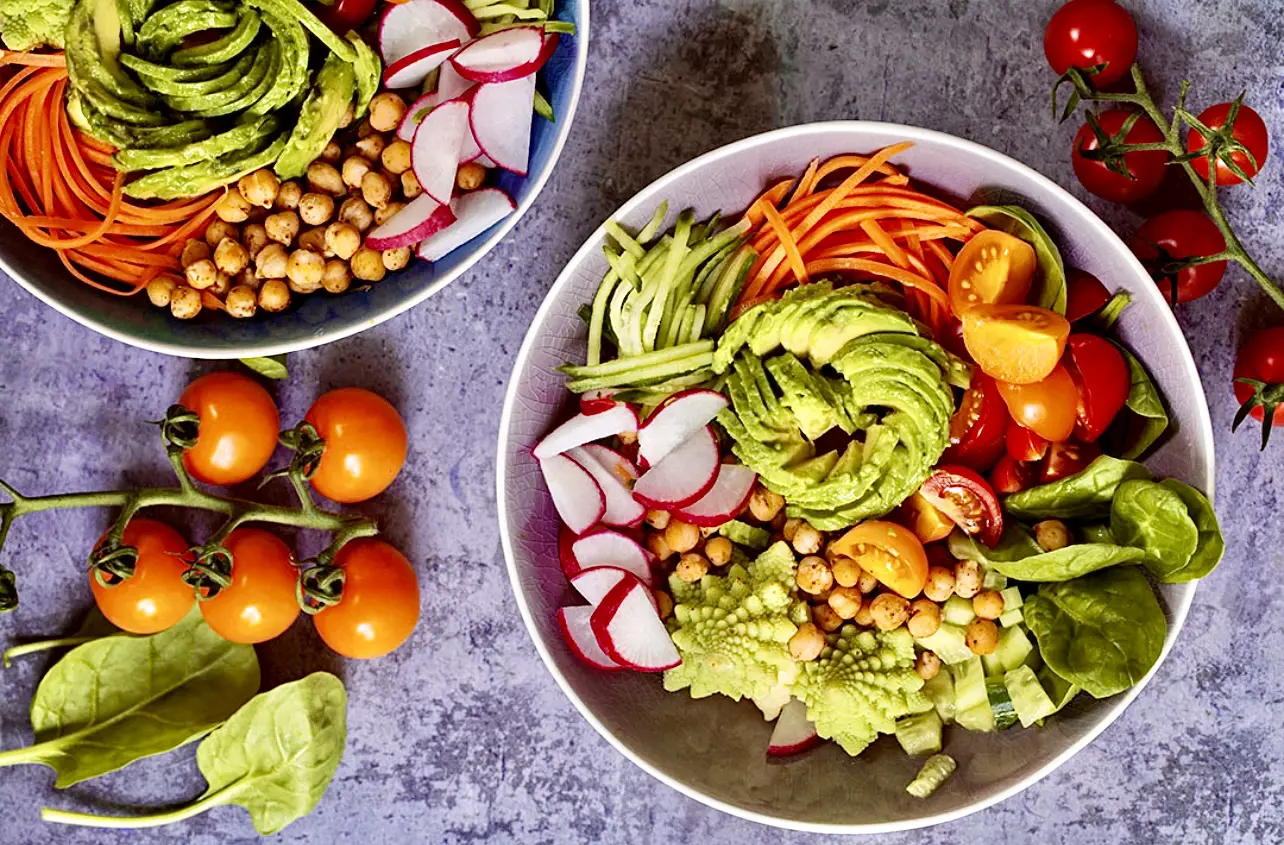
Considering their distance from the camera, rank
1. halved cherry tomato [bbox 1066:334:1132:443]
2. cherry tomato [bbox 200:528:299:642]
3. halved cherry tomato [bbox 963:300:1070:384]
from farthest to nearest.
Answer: cherry tomato [bbox 200:528:299:642] < halved cherry tomato [bbox 1066:334:1132:443] < halved cherry tomato [bbox 963:300:1070:384]

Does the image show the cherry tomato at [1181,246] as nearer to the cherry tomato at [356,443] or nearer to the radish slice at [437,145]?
the radish slice at [437,145]

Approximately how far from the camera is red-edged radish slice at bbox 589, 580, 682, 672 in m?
2.14

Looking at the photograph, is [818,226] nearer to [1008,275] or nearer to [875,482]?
[1008,275]

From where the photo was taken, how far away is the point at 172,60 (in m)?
2.02

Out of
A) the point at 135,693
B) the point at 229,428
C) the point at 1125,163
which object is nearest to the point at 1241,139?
the point at 1125,163

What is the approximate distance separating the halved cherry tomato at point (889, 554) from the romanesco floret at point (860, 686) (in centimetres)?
13

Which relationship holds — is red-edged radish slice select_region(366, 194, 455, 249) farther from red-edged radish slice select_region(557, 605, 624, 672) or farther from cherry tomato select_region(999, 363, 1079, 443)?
cherry tomato select_region(999, 363, 1079, 443)

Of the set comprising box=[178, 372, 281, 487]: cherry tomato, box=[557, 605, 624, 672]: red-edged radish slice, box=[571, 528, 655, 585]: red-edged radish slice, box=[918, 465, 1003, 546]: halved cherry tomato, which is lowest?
box=[557, 605, 624, 672]: red-edged radish slice

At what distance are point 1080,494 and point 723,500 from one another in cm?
67

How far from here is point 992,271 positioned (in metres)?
2.05

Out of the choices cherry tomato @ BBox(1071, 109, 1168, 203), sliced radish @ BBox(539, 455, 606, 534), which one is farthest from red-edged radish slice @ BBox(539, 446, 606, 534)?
cherry tomato @ BBox(1071, 109, 1168, 203)

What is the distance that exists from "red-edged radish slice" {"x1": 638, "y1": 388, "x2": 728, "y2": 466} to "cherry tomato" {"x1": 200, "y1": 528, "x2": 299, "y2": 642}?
0.81 metres

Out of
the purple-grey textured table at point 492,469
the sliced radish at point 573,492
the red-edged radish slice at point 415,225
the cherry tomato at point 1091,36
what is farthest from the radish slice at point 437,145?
the cherry tomato at point 1091,36

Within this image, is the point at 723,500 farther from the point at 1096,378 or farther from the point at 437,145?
the point at 437,145
